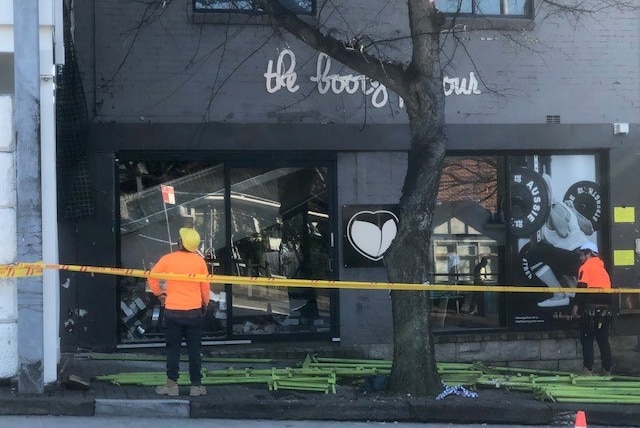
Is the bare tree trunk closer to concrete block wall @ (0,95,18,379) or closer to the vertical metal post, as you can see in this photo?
the vertical metal post

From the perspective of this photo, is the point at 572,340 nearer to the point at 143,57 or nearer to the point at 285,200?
the point at 285,200

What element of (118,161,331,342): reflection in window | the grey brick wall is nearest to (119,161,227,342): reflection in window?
(118,161,331,342): reflection in window

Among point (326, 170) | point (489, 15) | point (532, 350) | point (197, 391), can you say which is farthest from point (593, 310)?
point (197, 391)

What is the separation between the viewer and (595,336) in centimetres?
1099

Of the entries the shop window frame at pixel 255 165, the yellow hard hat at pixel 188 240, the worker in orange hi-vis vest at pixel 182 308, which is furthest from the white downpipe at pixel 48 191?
the shop window frame at pixel 255 165

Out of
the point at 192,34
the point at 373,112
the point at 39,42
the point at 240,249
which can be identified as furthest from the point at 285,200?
the point at 39,42

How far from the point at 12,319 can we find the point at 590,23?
8528mm

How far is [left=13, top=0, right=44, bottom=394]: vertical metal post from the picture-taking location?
8.11 m

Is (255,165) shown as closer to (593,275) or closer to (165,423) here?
→ (165,423)

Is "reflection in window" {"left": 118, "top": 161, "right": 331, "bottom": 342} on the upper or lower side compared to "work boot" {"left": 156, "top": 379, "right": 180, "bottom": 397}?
upper

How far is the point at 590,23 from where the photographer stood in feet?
39.5

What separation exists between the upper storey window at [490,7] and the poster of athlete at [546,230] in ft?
6.60

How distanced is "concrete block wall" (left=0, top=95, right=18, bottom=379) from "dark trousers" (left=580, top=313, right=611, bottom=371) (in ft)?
22.4

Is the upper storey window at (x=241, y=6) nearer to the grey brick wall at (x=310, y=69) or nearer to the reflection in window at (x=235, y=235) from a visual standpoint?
the grey brick wall at (x=310, y=69)
